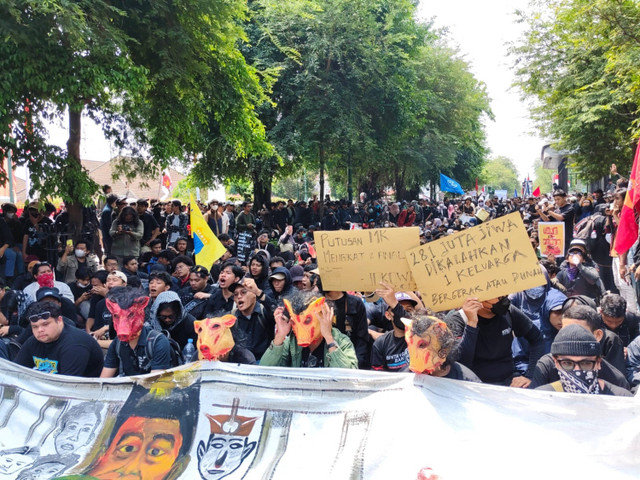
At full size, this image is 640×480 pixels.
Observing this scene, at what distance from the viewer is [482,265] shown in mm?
4375

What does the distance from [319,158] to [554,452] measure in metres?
22.0

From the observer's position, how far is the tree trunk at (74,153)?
1234cm

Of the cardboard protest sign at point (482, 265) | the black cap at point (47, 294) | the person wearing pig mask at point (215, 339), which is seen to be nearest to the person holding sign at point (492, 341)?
the cardboard protest sign at point (482, 265)

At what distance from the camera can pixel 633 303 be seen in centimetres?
841

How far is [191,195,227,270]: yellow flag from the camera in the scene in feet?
28.2

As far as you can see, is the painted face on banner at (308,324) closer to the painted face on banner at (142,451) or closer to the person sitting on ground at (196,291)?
the painted face on banner at (142,451)

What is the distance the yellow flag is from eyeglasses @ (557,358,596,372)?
5259 millimetres

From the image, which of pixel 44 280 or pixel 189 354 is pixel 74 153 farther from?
pixel 189 354

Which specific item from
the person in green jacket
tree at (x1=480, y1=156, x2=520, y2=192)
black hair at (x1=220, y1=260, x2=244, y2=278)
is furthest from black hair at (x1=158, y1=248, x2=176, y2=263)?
tree at (x1=480, y1=156, x2=520, y2=192)

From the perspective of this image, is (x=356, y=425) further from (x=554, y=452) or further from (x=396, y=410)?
(x=554, y=452)

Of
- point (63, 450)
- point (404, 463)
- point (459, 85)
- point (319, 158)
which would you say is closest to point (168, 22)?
point (63, 450)

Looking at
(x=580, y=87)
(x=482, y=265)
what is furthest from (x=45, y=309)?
(x=580, y=87)

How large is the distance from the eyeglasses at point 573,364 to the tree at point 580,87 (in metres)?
11.9

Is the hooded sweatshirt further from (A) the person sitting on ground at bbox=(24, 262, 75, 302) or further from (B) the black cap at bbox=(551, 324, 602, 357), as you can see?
(B) the black cap at bbox=(551, 324, 602, 357)
